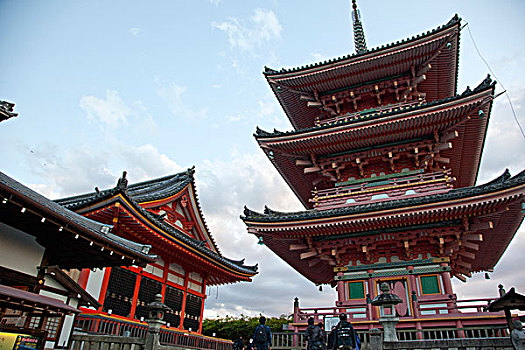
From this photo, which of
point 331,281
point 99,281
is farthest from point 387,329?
point 331,281

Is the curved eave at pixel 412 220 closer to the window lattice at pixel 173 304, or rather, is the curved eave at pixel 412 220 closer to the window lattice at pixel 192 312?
the window lattice at pixel 173 304

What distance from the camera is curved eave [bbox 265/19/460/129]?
1677 centimetres

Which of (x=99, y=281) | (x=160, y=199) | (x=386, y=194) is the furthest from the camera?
(x=160, y=199)

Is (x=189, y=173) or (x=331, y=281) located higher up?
(x=189, y=173)

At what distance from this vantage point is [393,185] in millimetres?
15727

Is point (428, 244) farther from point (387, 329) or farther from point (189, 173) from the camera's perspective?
point (189, 173)

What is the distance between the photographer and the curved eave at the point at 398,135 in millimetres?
14547

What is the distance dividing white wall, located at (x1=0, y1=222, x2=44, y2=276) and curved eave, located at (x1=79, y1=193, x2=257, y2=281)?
8.03ft

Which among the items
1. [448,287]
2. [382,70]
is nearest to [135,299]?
[448,287]

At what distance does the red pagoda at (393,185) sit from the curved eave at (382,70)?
0.05m

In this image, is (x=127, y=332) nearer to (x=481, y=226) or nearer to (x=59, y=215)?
(x=59, y=215)

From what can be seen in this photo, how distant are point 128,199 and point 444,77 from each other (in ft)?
55.0

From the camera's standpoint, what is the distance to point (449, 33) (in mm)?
16219

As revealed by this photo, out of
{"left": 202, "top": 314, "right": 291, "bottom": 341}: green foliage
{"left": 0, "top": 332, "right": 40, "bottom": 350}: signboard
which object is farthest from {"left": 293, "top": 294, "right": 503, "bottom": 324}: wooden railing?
{"left": 202, "top": 314, "right": 291, "bottom": 341}: green foliage
